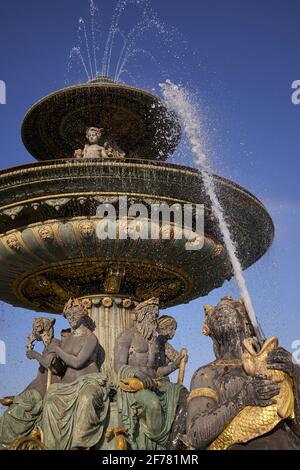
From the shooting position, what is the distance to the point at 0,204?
26.4 ft

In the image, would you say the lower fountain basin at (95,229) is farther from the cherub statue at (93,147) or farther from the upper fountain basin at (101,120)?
the upper fountain basin at (101,120)

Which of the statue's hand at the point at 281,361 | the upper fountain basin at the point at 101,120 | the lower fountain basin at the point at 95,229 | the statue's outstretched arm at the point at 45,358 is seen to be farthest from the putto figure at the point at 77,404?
the upper fountain basin at the point at 101,120

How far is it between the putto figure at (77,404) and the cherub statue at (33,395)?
0.45 metres

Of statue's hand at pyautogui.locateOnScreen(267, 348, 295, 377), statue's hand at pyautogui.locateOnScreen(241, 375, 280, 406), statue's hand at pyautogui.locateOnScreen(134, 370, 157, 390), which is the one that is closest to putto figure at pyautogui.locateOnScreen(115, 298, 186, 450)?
statue's hand at pyautogui.locateOnScreen(134, 370, 157, 390)

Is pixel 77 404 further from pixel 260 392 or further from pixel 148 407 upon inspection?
pixel 260 392

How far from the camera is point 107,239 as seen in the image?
309 inches

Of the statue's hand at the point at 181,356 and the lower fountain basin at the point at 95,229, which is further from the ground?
the lower fountain basin at the point at 95,229

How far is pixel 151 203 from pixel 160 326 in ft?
5.07

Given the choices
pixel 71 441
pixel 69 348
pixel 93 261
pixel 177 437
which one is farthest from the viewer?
pixel 93 261

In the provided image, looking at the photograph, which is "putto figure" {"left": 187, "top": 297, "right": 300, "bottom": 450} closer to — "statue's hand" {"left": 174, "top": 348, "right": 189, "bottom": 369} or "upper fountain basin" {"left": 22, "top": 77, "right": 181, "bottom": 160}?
"statue's hand" {"left": 174, "top": 348, "right": 189, "bottom": 369}

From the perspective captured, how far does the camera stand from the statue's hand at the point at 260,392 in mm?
4383

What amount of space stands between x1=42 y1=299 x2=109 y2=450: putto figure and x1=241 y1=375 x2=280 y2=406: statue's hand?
9.31 feet

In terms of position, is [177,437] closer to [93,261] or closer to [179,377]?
[179,377]

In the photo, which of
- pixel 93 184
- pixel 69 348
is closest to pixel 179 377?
pixel 69 348
